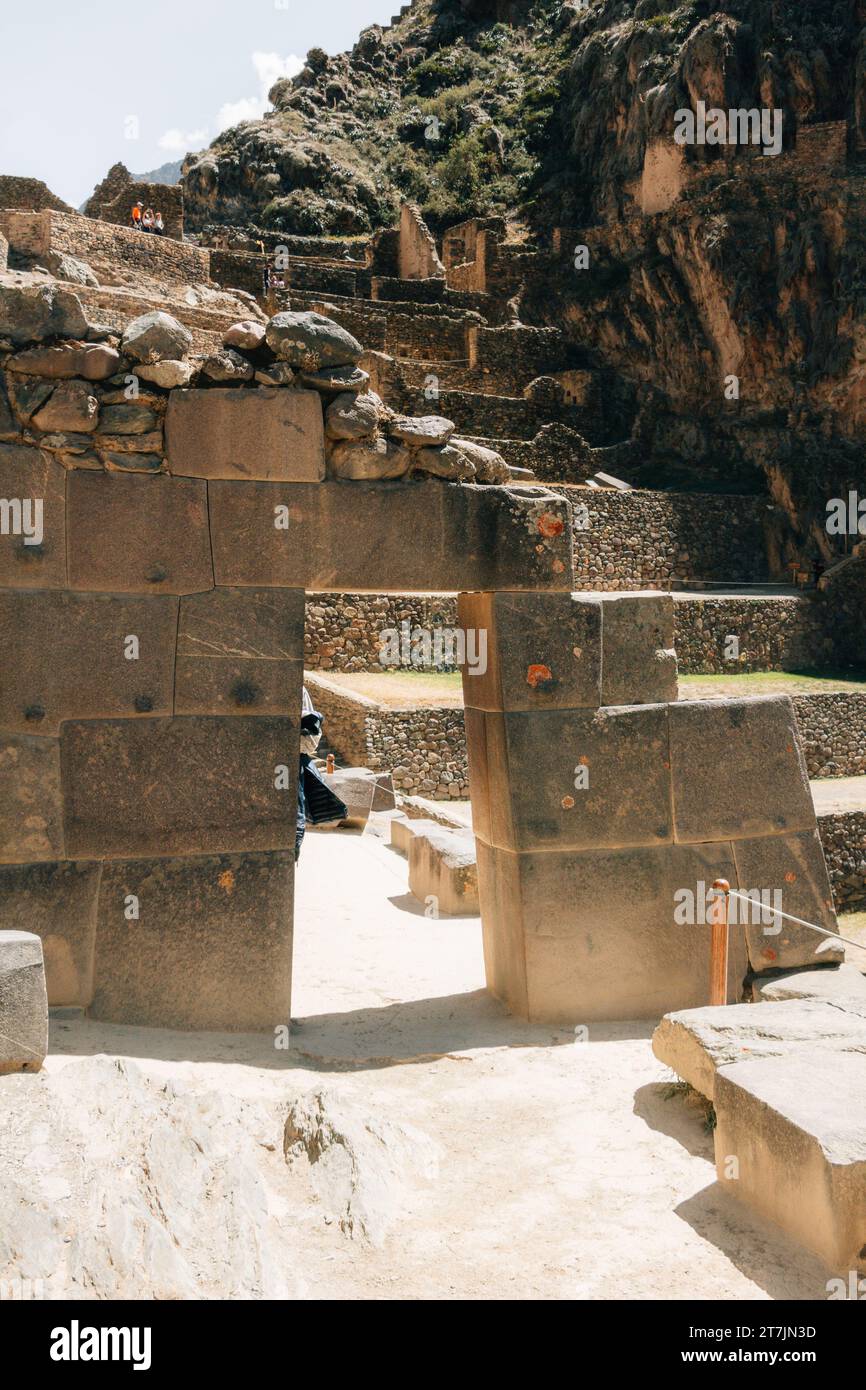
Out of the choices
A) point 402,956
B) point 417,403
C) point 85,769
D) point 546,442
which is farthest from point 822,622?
point 85,769

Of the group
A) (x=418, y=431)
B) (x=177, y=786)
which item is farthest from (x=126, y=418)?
(x=177, y=786)

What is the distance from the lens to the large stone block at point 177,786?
17.0 ft

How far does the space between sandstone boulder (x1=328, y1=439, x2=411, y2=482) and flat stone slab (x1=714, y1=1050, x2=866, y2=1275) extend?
121 inches

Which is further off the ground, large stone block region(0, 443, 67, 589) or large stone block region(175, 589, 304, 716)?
large stone block region(0, 443, 67, 589)

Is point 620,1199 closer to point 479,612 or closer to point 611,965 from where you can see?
point 611,965

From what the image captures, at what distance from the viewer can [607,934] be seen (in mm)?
5879

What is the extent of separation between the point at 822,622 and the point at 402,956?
73.0 ft

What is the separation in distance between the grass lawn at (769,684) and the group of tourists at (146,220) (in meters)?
19.2

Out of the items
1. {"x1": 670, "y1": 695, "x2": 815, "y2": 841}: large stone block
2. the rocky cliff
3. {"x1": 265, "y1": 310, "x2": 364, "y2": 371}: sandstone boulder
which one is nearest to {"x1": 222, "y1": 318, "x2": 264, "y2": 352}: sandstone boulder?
{"x1": 265, "y1": 310, "x2": 364, "y2": 371}: sandstone boulder

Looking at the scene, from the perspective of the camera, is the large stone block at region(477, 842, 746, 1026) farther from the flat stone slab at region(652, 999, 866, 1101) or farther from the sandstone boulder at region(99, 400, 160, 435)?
the sandstone boulder at region(99, 400, 160, 435)

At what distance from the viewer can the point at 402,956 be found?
796 centimetres

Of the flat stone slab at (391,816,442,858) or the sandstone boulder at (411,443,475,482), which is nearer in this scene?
the sandstone boulder at (411,443,475,482)

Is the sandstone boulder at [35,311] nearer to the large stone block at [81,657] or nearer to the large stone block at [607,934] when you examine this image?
the large stone block at [81,657]

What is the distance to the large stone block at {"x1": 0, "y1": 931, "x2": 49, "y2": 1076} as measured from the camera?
365 cm
